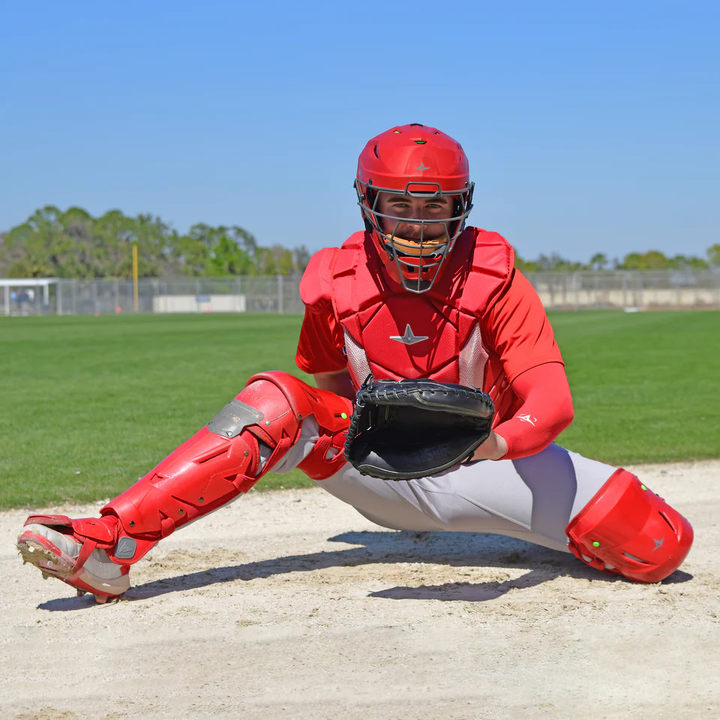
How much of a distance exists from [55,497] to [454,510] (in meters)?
2.74

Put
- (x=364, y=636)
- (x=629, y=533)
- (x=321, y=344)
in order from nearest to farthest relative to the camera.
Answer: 1. (x=364, y=636)
2. (x=629, y=533)
3. (x=321, y=344)

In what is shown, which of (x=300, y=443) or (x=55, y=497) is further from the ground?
(x=300, y=443)

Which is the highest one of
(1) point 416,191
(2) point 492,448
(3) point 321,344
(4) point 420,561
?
(1) point 416,191

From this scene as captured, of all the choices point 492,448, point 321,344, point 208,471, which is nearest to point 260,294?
point 321,344

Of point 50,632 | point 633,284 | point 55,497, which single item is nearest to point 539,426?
point 50,632

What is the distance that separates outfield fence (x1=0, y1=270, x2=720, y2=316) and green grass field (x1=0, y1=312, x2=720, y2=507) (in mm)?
37908

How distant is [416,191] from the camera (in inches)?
151

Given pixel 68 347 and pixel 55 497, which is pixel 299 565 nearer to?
pixel 55 497

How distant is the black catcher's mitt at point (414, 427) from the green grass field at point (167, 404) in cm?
281

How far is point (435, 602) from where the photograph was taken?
388 centimetres

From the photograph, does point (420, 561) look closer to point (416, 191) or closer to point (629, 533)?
point (629, 533)

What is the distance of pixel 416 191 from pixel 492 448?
1078 millimetres

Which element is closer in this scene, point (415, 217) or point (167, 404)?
point (415, 217)

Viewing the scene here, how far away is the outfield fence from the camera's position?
5891 centimetres
